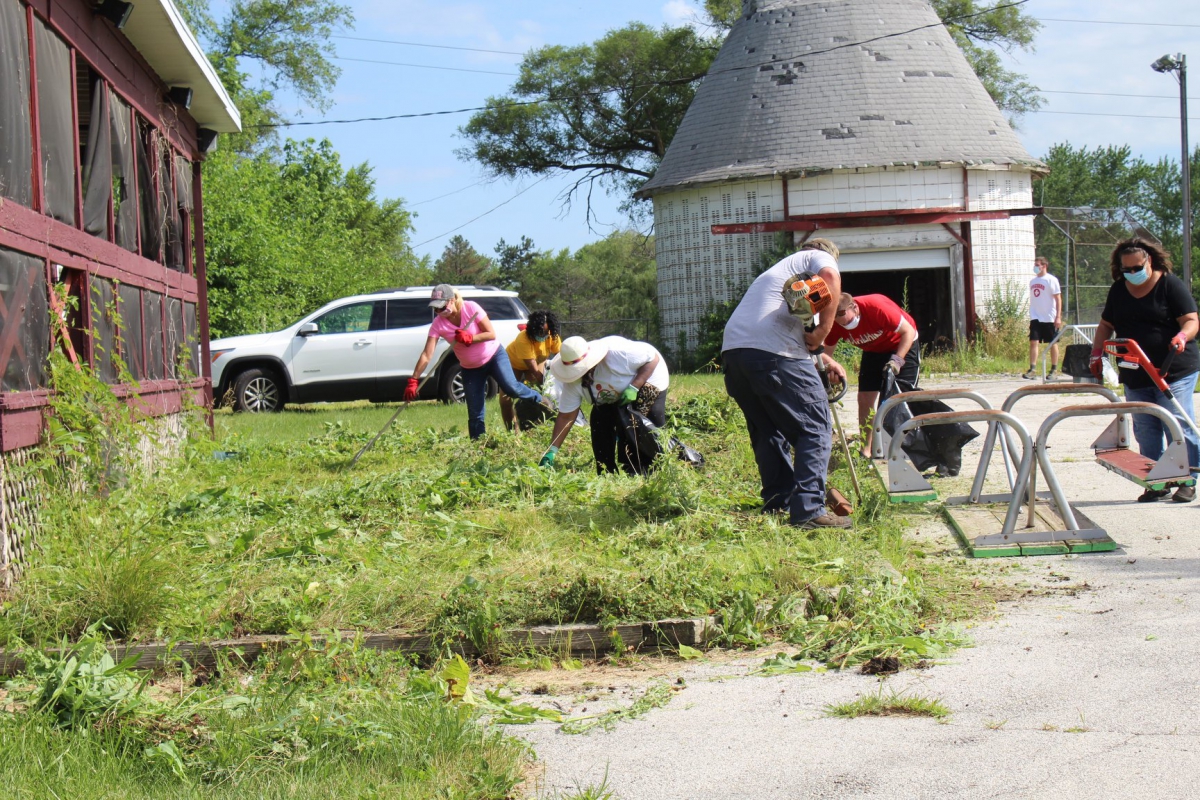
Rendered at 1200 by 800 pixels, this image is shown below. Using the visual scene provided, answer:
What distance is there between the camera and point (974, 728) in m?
3.81

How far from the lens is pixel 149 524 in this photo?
643 centimetres

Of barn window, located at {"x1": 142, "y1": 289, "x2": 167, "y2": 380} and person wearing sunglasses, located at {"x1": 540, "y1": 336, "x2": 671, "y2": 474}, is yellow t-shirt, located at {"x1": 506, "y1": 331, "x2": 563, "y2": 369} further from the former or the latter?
barn window, located at {"x1": 142, "y1": 289, "x2": 167, "y2": 380}

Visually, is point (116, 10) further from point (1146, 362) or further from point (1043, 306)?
point (1043, 306)

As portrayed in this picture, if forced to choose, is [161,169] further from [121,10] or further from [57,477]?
[57,477]

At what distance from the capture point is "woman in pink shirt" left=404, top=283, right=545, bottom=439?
36.7 ft

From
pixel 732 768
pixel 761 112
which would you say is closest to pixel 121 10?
pixel 732 768

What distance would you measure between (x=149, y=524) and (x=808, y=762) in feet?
14.0

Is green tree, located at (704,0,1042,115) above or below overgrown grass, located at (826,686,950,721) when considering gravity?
above

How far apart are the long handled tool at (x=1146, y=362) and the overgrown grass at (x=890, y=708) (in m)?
4.58

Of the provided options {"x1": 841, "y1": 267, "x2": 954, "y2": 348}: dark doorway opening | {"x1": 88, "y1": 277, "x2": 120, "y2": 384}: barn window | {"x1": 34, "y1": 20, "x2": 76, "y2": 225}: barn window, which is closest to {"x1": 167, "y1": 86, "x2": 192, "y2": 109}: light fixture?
{"x1": 88, "y1": 277, "x2": 120, "y2": 384}: barn window

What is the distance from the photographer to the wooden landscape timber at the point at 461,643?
15.8 feet

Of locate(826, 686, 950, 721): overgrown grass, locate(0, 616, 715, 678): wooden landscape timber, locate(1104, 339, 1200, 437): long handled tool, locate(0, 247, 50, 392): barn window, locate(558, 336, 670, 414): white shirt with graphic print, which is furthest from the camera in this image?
locate(558, 336, 670, 414): white shirt with graphic print

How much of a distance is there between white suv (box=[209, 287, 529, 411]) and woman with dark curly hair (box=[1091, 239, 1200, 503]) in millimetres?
11361

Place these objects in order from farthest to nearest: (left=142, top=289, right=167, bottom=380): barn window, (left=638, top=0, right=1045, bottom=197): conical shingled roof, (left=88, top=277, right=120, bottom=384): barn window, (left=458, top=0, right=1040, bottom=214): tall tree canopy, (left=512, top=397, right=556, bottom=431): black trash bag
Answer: (left=458, top=0, right=1040, bottom=214): tall tree canopy < (left=638, top=0, right=1045, bottom=197): conical shingled roof < (left=512, top=397, right=556, bottom=431): black trash bag < (left=142, top=289, right=167, bottom=380): barn window < (left=88, top=277, right=120, bottom=384): barn window
